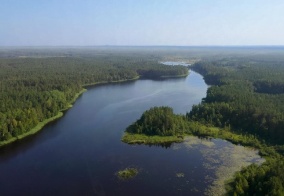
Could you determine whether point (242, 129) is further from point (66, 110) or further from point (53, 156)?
point (66, 110)

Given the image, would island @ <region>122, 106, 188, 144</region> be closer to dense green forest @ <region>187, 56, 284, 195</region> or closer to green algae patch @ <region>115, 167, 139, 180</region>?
dense green forest @ <region>187, 56, 284, 195</region>

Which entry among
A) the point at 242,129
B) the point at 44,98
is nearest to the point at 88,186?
the point at 242,129

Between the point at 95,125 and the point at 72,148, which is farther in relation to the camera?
the point at 95,125

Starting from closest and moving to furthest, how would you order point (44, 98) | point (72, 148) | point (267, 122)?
point (72, 148) → point (267, 122) → point (44, 98)

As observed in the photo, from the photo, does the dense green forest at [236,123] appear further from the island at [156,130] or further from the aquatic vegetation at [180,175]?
the aquatic vegetation at [180,175]

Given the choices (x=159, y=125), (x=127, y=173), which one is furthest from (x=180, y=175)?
(x=159, y=125)

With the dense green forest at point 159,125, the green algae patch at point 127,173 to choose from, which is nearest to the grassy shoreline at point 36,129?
the dense green forest at point 159,125
